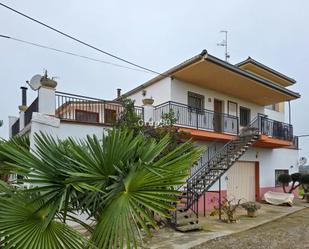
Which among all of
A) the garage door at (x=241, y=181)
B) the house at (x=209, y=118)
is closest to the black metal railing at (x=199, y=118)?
the house at (x=209, y=118)

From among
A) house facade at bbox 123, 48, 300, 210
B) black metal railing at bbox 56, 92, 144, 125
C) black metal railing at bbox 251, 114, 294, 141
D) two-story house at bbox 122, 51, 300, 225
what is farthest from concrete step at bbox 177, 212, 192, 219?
black metal railing at bbox 251, 114, 294, 141

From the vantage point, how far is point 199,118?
15.6 m

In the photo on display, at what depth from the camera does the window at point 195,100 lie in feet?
52.8

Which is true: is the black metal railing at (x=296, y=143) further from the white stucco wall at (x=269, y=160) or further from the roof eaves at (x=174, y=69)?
the roof eaves at (x=174, y=69)

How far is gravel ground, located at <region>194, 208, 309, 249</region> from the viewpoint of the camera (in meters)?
8.47

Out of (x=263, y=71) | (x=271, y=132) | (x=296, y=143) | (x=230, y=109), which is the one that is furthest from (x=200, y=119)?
(x=296, y=143)

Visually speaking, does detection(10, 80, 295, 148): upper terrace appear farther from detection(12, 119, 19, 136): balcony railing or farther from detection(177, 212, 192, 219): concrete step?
detection(177, 212, 192, 219): concrete step

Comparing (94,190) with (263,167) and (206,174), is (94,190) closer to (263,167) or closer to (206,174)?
(206,174)

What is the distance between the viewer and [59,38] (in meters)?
11.4

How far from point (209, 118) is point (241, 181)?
4.59 metres

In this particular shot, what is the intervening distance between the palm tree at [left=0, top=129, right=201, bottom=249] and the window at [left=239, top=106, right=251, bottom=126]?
1618cm

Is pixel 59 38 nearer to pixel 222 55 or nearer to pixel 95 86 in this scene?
pixel 95 86

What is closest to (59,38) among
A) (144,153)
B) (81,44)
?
(81,44)

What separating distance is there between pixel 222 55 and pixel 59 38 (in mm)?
12841
